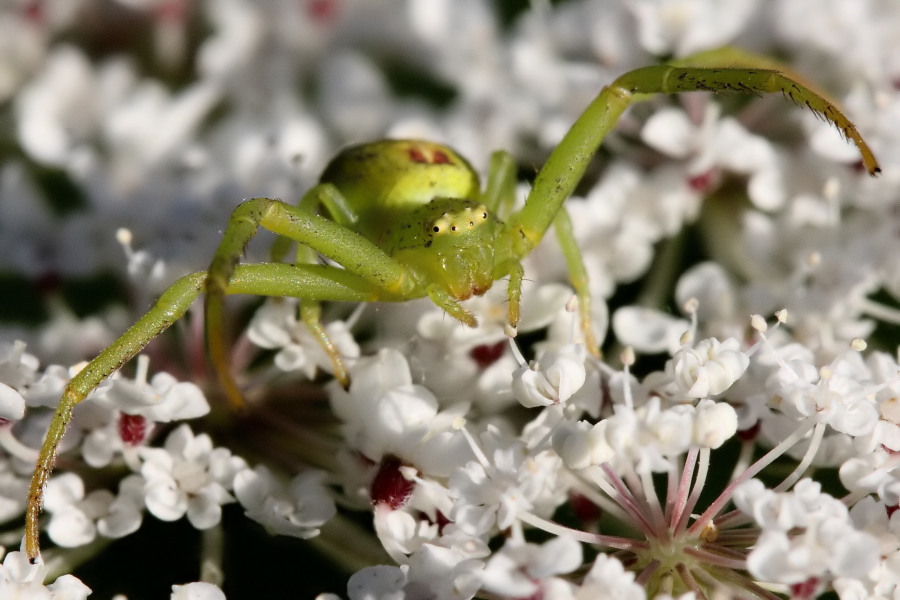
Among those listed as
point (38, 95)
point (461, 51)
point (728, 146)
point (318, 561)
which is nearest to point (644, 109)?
point (728, 146)

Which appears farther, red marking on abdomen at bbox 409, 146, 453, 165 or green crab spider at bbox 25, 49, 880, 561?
red marking on abdomen at bbox 409, 146, 453, 165

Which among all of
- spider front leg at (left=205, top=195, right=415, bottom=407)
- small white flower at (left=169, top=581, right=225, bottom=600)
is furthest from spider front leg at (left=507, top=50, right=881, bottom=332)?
small white flower at (left=169, top=581, right=225, bottom=600)

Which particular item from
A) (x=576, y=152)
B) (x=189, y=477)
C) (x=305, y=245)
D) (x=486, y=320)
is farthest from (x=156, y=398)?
(x=576, y=152)

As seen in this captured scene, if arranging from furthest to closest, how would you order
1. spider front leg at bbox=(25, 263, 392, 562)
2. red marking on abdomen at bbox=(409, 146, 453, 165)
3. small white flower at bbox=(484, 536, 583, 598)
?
1. red marking on abdomen at bbox=(409, 146, 453, 165)
2. spider front leg at bbox=(25, 263, 392, 562)
3. small white flower at bbox=(484, 536, 583, 598)

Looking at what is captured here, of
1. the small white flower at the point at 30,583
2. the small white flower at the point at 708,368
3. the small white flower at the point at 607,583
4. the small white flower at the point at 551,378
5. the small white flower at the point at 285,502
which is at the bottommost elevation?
the small white flower at the point at 30,583

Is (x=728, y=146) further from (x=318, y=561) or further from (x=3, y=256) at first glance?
(x=3, y=256)

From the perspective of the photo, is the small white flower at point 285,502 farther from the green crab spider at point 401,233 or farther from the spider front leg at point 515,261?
the spider front leg at point 515,261

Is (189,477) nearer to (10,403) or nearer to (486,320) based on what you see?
(10,403)

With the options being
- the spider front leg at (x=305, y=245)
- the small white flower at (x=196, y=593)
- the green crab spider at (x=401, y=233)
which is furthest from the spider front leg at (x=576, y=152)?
the small white flower at (x=196, y=593)

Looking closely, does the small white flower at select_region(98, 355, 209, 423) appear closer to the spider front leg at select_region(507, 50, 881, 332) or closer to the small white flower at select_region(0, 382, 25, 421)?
the small white flower at select_region(0, 382, 25, 421)
